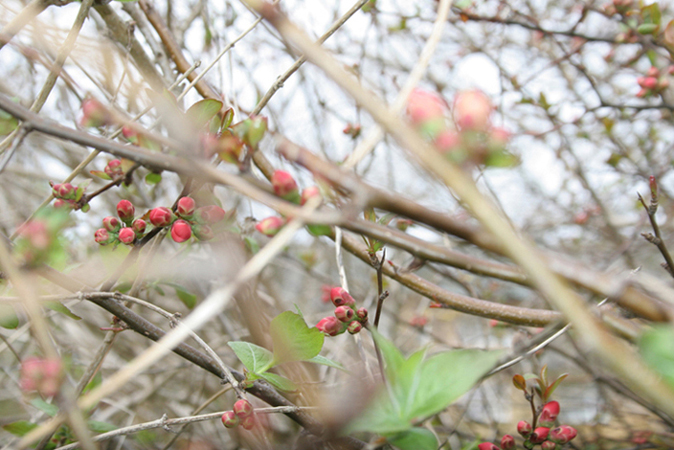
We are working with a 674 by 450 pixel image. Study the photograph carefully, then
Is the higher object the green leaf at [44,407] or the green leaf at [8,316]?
the green leaf at [8,316]

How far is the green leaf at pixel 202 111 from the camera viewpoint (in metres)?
0.52

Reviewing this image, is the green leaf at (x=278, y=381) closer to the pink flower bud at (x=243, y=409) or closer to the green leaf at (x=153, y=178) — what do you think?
the pink flower bud at (x=243, y=409)

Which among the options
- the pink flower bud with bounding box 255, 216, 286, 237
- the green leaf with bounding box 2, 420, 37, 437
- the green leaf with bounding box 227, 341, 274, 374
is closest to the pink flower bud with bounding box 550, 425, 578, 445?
the green leaf with bounding box 227, 341, 274, 374

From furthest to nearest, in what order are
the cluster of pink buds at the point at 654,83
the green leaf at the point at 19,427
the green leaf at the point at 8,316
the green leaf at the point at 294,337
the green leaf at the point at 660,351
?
the cluster of pink buds at the point at 654,83 → the green leaf at the point at 19,427 → the green leaf at the point at 8,316 → the green leaf at the point at 294,337 → the green leaf at the point at 660,351

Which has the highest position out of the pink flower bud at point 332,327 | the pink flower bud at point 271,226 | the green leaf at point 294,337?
the pink flower bud at point 271,226

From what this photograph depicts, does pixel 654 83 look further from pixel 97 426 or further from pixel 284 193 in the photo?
pixel 97 426

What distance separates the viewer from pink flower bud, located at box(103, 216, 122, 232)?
641 millimetres

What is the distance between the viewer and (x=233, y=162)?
42 centimetres

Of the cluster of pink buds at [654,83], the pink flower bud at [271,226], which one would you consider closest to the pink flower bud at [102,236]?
the pink flower bud at [271,226]

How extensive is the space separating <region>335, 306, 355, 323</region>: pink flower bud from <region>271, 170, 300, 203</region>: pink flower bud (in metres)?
0.27

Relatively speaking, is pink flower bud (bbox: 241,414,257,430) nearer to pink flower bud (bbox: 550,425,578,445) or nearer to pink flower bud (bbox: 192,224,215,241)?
pink flower bud (bbox: 192,224,215,241)

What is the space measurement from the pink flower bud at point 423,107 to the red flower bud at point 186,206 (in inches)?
12.8

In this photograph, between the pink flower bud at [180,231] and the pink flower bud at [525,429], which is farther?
the pink flower bud at [525,429]

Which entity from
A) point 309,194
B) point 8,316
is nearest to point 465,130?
point 309,194
